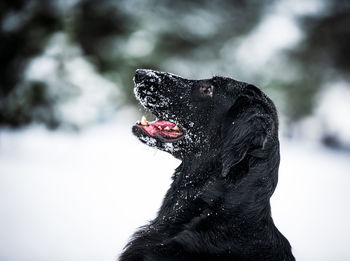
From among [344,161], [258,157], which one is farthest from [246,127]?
[344,161]

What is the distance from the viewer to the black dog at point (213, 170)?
247 cm

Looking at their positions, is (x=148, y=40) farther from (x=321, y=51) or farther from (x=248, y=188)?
(x=248, y=188)

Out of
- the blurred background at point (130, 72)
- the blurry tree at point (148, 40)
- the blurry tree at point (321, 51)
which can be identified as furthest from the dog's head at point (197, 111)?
the blurry tree at point (321, 51)

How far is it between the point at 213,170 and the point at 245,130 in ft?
1.25

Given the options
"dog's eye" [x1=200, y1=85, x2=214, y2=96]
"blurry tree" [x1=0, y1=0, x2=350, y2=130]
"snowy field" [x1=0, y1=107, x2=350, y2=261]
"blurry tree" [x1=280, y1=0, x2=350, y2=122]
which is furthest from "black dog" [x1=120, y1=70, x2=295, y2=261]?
"blurry tree" [x1=280, y1=0, x2=350, y2=122]

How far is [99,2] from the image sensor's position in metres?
9.69

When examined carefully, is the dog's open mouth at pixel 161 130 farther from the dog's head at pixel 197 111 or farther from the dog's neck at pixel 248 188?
the dog's neck at pixel 248 188

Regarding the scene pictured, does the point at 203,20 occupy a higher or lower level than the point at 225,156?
higher

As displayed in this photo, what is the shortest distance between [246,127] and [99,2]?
797 cm

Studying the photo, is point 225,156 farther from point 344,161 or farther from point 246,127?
point 344,161

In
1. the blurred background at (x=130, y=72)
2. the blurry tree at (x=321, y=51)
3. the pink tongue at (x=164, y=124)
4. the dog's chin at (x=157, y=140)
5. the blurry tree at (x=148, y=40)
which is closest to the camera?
the dog's chin at (x=157, y=140)

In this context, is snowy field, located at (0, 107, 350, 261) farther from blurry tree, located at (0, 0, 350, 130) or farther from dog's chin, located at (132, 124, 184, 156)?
blurry tree, located at (0, 0, 350, 130)

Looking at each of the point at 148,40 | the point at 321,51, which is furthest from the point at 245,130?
the point at 321,51

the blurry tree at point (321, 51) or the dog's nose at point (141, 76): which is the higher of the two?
the blurry tree at point (321, 51)
